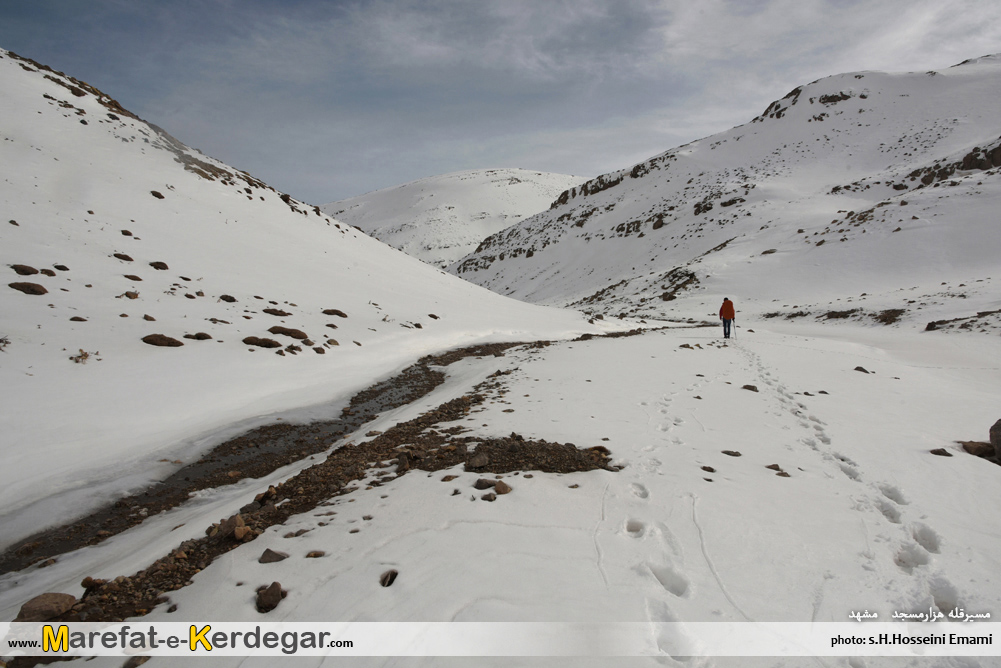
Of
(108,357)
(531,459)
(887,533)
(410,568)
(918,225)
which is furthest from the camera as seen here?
(918,225)

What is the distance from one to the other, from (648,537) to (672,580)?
1.53 ft

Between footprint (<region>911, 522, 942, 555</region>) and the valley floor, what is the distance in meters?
0.02

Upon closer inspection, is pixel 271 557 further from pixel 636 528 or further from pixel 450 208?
pixel 450 208

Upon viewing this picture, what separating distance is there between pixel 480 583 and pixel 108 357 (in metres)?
9.40

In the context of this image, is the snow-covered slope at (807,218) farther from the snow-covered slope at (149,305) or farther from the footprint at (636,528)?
the footprint at (636,528)

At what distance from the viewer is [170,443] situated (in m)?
6.71

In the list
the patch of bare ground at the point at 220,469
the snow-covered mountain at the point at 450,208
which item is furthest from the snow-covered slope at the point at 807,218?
the patch of bare ground at the point at 220,469

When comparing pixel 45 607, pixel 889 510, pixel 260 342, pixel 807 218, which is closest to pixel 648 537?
pixel 889 510

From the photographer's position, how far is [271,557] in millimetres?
3311

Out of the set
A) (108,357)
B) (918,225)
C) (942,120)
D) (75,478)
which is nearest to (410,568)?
(75,478)

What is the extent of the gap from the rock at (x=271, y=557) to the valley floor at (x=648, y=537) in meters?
0.05

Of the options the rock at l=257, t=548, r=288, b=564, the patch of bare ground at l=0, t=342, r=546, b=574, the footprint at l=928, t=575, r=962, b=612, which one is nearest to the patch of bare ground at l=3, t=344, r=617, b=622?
the rock at l=257, t=548, r=288, b=564

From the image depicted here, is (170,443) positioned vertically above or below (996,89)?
below

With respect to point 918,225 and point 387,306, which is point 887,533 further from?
point 918,225
